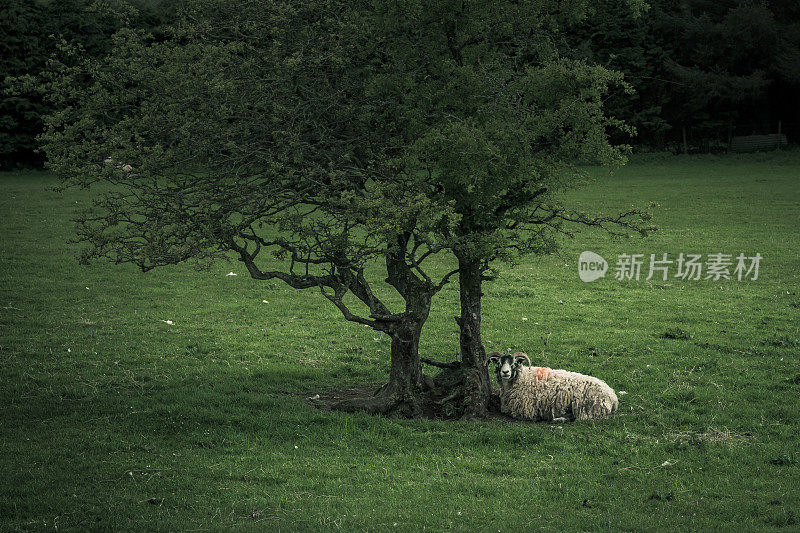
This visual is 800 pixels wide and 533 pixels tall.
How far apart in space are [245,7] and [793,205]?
96.2 ft

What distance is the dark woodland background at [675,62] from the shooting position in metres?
49.6

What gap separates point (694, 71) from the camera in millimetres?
51875

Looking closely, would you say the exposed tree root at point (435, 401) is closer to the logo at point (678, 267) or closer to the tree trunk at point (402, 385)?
the tree trunk at point (402, 385)

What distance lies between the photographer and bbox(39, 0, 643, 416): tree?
37.3 ft

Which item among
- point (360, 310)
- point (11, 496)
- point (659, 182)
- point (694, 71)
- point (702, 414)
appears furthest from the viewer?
point (694, 71)

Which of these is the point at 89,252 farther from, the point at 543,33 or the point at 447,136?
the point at 543,33

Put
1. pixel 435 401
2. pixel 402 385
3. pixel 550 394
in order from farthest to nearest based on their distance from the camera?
pixel 435 401
pixel 402 385
pixel 550 394

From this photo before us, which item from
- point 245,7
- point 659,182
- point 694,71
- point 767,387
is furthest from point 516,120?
point 694,71

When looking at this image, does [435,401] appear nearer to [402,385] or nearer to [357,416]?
[402,385]

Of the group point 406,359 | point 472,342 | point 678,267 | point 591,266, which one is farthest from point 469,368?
point 678,267

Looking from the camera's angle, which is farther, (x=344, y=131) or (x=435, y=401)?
(x=435, y=401)

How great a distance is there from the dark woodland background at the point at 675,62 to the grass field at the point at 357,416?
95.1 feet

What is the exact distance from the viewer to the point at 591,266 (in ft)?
81.9

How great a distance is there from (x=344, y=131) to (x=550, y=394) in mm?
5402
